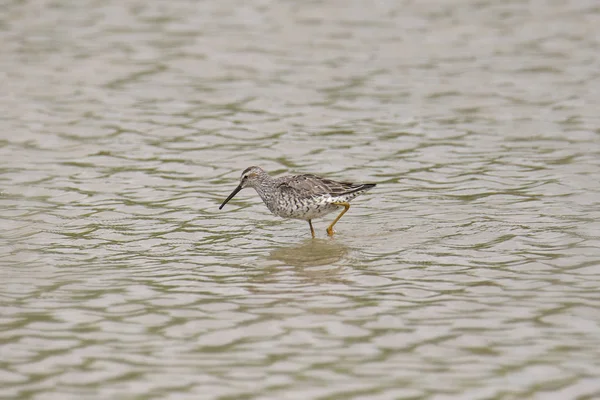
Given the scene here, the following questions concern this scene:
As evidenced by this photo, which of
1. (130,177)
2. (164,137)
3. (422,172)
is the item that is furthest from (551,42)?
(130,177)

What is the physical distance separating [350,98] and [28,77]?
622 cm

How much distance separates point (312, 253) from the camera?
488 inches

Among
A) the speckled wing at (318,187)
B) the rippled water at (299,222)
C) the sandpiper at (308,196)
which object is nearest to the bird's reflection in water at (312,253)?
the rippled water at (299,222)

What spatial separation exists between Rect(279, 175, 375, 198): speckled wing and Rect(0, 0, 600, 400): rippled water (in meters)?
0.56

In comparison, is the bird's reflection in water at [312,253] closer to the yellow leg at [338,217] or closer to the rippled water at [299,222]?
the rippled water at [299,222]

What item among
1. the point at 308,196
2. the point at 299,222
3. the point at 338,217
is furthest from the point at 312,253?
the point at 299,222

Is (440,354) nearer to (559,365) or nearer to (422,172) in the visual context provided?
(559,365)

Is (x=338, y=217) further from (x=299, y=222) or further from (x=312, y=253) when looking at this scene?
(x=312, y=253)

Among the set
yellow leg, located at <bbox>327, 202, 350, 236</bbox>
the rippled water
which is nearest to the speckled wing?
yellow leg, located at <bbox>327, 202, 350, 236</bbox>

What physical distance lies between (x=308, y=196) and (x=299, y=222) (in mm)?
1357

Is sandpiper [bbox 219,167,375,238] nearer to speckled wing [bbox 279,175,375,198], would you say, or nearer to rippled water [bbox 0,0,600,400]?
speckled wing [bbox 279,175,375,198]

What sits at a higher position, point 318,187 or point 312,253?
point 318,187

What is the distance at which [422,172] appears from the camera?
1524cm

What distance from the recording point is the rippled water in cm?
884
